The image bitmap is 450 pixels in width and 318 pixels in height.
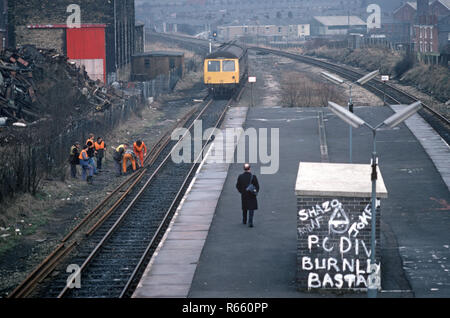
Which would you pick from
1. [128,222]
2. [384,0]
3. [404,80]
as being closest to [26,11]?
[404,80]

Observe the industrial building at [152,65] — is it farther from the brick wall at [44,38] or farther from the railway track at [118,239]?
the railway track at [118,239]

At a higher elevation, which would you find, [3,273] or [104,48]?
[104,48]

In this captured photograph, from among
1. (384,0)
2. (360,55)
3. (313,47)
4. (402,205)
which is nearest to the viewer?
(402,205)

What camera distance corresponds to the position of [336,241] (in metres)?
13.3

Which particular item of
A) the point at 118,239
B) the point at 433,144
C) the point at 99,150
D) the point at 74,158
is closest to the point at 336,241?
the point at 118,239

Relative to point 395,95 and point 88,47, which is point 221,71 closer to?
point 88,47

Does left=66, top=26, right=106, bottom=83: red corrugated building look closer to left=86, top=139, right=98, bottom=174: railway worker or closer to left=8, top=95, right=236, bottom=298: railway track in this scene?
left=8, top=95, right=236, bottom=298: railway track

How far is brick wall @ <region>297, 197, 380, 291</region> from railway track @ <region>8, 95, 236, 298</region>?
378 cm

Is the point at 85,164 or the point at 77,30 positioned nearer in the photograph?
the point at 85,164

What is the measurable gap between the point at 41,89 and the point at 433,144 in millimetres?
18111

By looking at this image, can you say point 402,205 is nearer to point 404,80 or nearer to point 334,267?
point 334,267

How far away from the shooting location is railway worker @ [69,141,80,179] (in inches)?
940

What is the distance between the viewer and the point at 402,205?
1959 cm
